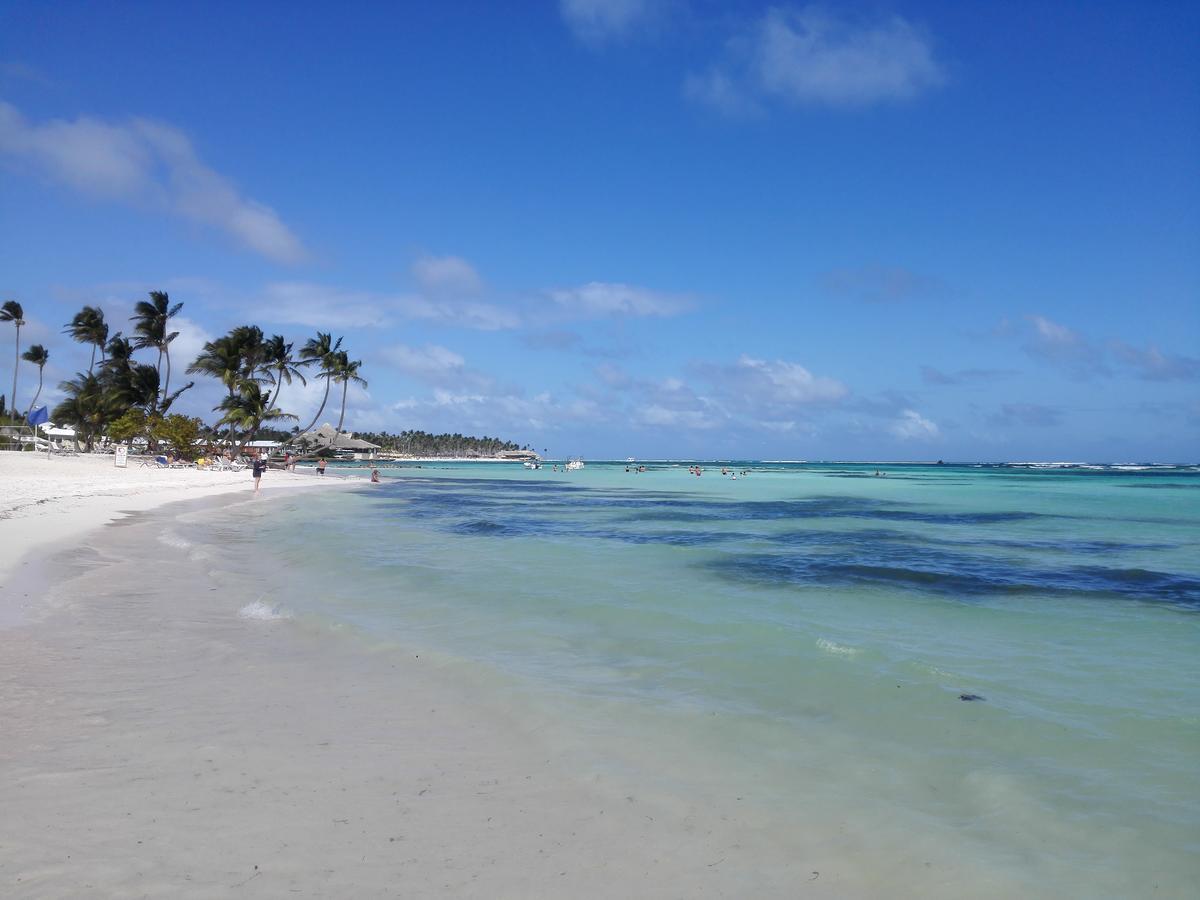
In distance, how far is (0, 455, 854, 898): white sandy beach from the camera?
119 inches

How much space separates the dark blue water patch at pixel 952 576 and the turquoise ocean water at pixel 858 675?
10 cm

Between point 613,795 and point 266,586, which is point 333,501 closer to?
point 266,586

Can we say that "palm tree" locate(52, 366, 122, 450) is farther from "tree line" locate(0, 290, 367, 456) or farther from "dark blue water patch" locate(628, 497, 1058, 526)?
"dark blue water patch" locate(628, 497, 1058, 526)

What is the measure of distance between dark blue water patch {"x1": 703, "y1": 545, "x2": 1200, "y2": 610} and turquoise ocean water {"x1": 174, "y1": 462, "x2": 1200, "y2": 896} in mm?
95

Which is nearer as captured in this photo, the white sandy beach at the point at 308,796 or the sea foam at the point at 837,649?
the white sandy beach at the point at 308,796

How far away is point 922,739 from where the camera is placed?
5.02 meters

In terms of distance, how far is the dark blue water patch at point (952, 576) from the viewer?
11312 mm

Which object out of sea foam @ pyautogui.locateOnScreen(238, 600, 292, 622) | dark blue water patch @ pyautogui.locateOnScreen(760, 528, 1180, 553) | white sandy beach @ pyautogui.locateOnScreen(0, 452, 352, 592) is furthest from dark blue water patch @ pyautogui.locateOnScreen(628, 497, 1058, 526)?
sea foam @ pyautogui.locateOnScreen(238, 600, 292, 622)

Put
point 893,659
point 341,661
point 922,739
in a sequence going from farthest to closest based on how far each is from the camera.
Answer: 1. point 893,659
2. point 341,661
3. point 922,739

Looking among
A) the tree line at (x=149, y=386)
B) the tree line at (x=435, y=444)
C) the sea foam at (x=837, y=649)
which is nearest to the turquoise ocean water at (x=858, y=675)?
the sea foam at (x=837, y=649)

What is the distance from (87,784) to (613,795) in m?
2.71

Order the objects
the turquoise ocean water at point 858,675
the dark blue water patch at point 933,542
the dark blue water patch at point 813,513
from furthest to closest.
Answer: the dark blue water patch at point 813,513 → the dark blue water patch at point 933,542 → the turquoise ocean water at point 858,675

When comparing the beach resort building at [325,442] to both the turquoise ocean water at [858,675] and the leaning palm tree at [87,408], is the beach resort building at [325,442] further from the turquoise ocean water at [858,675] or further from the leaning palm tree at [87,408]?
the turquoise ocean water at [858,675]

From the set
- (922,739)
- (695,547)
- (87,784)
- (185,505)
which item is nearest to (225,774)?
(87,784)
